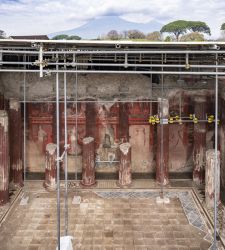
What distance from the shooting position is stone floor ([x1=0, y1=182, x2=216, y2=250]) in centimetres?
1094

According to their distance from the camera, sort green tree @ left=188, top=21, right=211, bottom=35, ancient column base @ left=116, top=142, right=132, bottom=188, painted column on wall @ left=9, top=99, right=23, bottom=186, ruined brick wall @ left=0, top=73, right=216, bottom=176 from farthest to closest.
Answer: green tree @ left=188, top=21, right=211, bottom=35 < ruined brick wall @ left=0, top=73, right=216, bottom=176 < painted column on wall @ left=9, top=99, right=23, bottom=186 < ancient column base @ left=116, top=142, right=132, bottom=188

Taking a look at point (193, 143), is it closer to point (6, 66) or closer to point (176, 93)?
point (176, 93)

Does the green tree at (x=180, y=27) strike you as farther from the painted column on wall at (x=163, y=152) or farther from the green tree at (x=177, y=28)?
the painted column on wall at (x=163, y=152)

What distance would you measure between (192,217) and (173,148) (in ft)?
15.1

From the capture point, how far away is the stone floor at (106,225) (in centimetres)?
1094

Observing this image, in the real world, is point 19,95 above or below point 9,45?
below

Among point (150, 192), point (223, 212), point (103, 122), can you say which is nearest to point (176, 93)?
point (103, 122)

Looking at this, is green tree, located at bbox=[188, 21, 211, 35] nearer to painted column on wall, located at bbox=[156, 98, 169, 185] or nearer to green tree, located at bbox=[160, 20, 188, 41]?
green tree, located at bbox=[160, 20, 188, 41]

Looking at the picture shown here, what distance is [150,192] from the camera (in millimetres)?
14867

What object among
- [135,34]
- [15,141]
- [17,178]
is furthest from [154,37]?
[17,178]

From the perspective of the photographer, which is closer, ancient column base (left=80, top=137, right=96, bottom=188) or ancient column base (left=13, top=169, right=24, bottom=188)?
ancient column base (left=80, top=137, right=96, bottom=188)

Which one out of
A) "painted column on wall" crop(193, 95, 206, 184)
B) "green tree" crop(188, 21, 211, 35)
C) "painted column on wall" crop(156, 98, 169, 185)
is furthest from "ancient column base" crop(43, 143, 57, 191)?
"green tree" crop(188, 21, 211, 35)

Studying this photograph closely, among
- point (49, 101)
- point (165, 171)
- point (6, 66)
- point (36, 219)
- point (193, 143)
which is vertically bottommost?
point (36, 219)

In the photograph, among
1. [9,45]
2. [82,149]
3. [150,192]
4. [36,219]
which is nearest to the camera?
[9,45]
